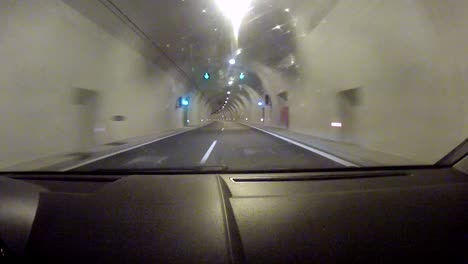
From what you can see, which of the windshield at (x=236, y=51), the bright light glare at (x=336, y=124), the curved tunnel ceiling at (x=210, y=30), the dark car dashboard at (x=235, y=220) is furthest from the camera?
the bright light glare at (x=336, y=124)

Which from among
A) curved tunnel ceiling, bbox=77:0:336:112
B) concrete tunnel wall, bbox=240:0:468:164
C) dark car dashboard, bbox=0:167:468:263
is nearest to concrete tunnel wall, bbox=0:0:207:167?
curved tunnel ceiling, bbox=77:0:336:112

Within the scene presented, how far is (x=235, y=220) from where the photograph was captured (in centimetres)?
266

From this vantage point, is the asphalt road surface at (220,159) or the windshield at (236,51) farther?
the windshield at (236,51)

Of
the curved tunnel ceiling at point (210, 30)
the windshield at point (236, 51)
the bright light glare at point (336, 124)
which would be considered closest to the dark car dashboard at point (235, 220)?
the windshield at point (236, 51)

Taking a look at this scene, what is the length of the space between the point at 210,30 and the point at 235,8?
9.82 feet

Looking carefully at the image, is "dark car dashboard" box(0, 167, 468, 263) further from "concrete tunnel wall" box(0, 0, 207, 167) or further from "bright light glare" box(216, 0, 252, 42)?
"bright light glare" box(216, 0, 252, 42)

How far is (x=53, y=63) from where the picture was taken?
1001cm

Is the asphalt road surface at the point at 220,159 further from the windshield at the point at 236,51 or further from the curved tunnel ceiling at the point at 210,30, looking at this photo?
the curved tunnel ceiling at the point at 210,30

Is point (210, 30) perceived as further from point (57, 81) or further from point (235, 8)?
point (57, 81)

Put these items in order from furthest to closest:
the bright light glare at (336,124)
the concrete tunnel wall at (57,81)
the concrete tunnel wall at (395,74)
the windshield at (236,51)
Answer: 1. the bright light glare at (336,124)
2. the concrete tunnel wall at (57,81)
3. the windshield at (236,51)
4. the concrete tunnel wall at (395,74)

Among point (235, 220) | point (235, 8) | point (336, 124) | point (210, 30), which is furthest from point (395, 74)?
point (210, 30)

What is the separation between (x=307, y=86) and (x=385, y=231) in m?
17.5

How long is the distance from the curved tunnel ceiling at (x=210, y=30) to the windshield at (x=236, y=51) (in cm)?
9

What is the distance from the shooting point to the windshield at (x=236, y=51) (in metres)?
6.93
